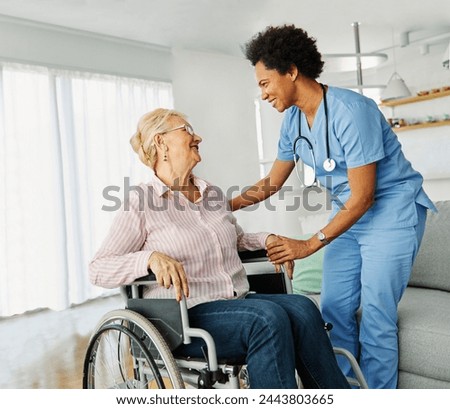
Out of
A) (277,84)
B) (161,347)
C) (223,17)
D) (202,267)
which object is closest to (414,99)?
(223,17)

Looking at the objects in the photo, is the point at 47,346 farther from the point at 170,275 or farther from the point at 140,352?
the point at 170,275

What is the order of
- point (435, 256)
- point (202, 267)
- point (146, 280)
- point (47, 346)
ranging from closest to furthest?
point (146, 280) < point (202, 267) < point (435, 256) < point (47, 346)

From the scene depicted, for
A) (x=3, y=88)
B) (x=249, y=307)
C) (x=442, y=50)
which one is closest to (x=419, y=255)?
(x=249, y=307)

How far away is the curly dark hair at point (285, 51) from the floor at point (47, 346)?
1.69 meters

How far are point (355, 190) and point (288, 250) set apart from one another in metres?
0.27

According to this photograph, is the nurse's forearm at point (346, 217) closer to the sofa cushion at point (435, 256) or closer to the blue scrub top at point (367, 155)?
the blue scrub top at point (367, 155)

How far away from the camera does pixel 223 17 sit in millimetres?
4656

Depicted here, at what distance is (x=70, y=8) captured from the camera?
13.5 ft

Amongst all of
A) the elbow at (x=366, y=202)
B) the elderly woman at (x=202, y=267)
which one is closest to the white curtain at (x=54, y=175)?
the elderly woman at (x=202, y=267)

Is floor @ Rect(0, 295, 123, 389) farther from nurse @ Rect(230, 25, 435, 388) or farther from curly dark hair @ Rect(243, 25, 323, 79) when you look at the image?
curly dark hair @ Rect(243, 25, 323, 79)

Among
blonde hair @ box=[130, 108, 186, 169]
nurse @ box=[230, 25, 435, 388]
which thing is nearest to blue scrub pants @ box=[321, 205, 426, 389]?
nurse @ box=[230, 25, 435, 388]

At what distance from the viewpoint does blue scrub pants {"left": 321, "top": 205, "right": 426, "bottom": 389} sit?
1711 mm

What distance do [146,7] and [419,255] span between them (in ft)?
9.72

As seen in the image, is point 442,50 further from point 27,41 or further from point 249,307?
point 249,307
